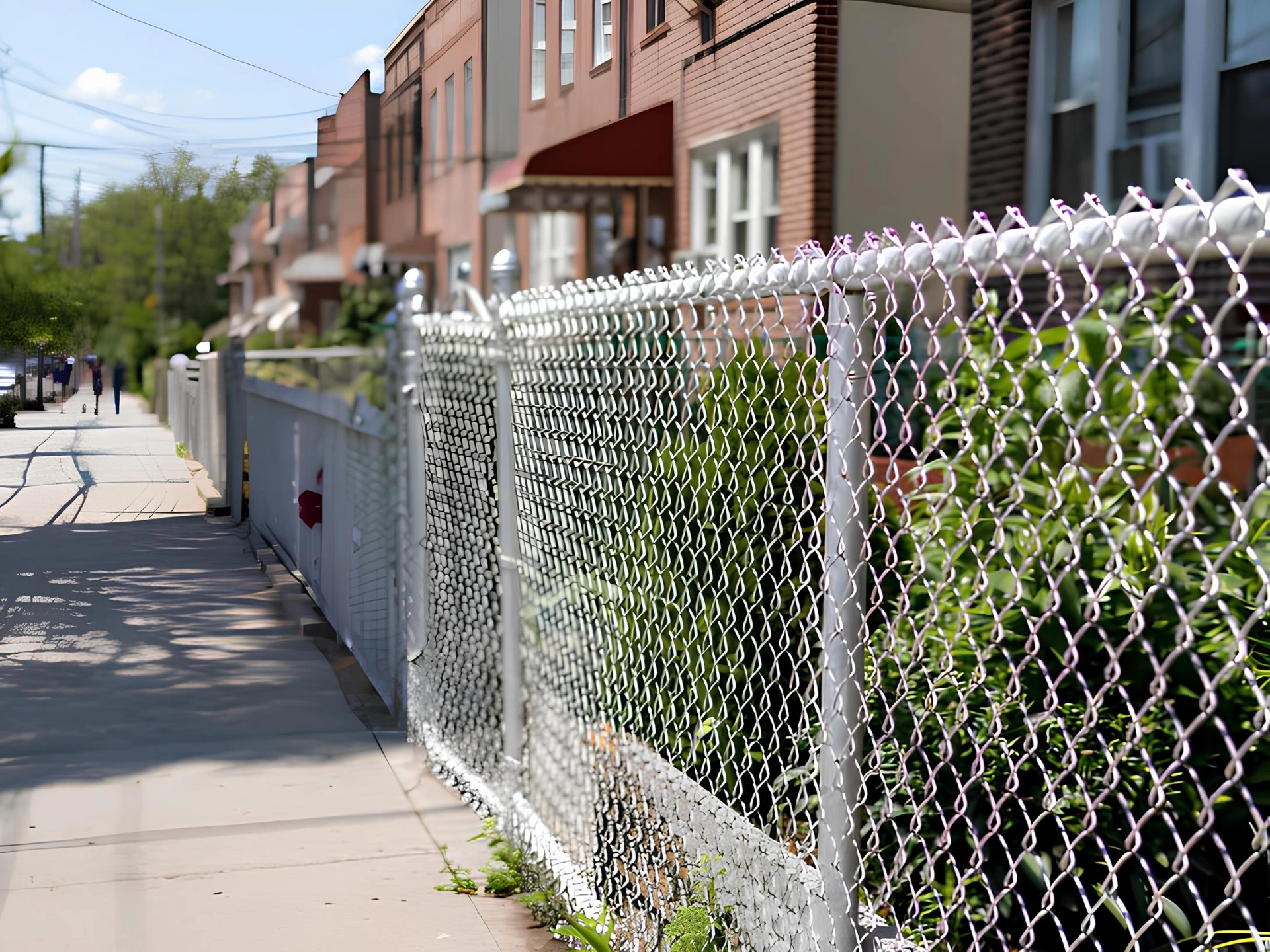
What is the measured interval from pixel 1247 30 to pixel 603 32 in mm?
10598

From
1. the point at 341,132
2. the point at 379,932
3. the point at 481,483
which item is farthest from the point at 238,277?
the point at 379,932

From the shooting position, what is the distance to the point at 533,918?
4023 millimetres

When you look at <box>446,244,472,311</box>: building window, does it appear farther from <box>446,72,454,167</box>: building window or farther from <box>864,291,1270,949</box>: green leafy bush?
<box>864,291,1270,949</box>: green leafy bush

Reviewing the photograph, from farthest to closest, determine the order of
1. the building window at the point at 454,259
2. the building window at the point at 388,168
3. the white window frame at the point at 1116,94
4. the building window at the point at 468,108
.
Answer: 1. the building window at the point at 388,168
2. the building window at the point at 468,108
3. the building window at the point at 454,259
4. the white window frame at the point at 1116,94

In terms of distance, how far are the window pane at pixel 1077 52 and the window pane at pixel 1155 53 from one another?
0.33 meters

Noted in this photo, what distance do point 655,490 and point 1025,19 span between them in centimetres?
852

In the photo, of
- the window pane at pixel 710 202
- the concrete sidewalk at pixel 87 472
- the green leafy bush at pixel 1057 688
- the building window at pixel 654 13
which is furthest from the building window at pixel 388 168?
the green leafy bush at pixel 1057 688

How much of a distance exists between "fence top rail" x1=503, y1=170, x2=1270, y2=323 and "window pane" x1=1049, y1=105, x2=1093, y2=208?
25.6 feet

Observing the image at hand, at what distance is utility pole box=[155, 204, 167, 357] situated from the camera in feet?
44.6

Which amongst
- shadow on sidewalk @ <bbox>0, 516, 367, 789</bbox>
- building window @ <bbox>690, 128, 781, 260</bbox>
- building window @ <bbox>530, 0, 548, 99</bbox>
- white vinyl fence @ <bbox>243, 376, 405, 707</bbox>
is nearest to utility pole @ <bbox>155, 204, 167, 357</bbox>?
shadow on sidewalk @ <bbox>0, 516, 367, 789</bbox>

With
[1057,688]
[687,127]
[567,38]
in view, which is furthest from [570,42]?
Answer: [1057,688]

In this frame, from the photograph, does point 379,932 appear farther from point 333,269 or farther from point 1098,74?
point 333,269

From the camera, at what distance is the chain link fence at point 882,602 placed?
182 centimetres

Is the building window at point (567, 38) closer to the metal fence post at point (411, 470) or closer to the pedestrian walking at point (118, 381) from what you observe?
the pedestrian walking at point (118, 381)
